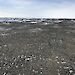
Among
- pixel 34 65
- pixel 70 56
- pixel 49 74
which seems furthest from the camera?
pixel 70 56

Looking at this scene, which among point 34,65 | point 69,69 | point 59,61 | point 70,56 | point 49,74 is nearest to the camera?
point 49,74

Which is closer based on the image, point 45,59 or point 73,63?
point 73,63

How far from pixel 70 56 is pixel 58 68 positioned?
4899 millimetres

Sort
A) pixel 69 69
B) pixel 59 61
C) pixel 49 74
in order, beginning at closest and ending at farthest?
pixel 49 74, pixel 69 69, pixel 59 61

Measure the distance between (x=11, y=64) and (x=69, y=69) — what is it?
4.79 meters

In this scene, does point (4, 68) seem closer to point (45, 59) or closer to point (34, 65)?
point (34, 65)

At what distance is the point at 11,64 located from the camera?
1744cm

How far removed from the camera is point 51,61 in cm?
1867

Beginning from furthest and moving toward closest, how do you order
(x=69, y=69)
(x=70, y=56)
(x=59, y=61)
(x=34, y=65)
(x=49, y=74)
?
(x=70, y=56) < (x=59, y=61) < (x=34, y=65) < (x=69, y=69) < (x=49, y=74)

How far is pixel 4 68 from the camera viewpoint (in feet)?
52.9

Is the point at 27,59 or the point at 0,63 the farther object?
the point at 27,59

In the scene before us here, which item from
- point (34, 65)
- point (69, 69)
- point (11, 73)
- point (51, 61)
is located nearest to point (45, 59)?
point (51, 61)

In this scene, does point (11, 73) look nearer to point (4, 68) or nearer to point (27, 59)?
point (4, 68)

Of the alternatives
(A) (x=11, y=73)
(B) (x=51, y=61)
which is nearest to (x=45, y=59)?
(B) (x=51, y=61)
